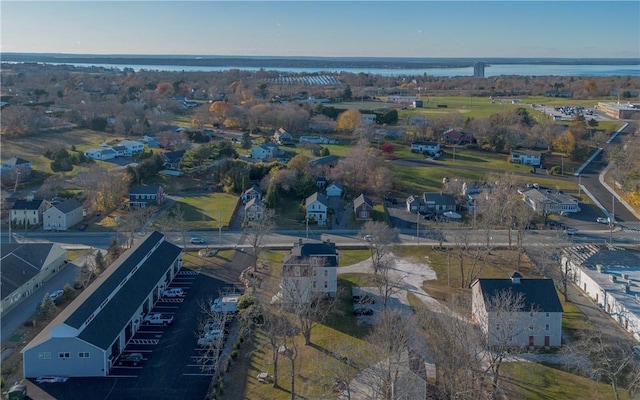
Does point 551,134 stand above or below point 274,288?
above

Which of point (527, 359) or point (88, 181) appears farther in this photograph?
point (88, 181)

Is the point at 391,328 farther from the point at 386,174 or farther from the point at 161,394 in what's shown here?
the point at 386,174

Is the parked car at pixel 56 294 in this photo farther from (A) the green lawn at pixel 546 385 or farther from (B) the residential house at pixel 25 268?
(A) the green lawn at pixel 546 385

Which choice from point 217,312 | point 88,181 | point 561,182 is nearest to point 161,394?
point 217,312

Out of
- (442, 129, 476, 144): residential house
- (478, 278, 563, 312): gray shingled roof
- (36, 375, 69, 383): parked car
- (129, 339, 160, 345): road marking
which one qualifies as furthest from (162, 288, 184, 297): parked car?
(442, 129, 476, 144): residential house

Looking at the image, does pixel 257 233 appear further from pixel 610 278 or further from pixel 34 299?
pixel 610 278

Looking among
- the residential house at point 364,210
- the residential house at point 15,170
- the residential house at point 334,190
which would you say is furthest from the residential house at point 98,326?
the residential house at point 15,170

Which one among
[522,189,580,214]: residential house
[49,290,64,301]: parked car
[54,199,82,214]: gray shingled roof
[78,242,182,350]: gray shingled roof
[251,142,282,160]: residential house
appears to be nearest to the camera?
[78,242,182,350]: gray shingled roof

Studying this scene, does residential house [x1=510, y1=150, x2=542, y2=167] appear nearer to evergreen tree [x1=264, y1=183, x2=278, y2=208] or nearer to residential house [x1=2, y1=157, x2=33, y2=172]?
evergreen tree [x1=264, y1=183, x2=278, y2=208]
